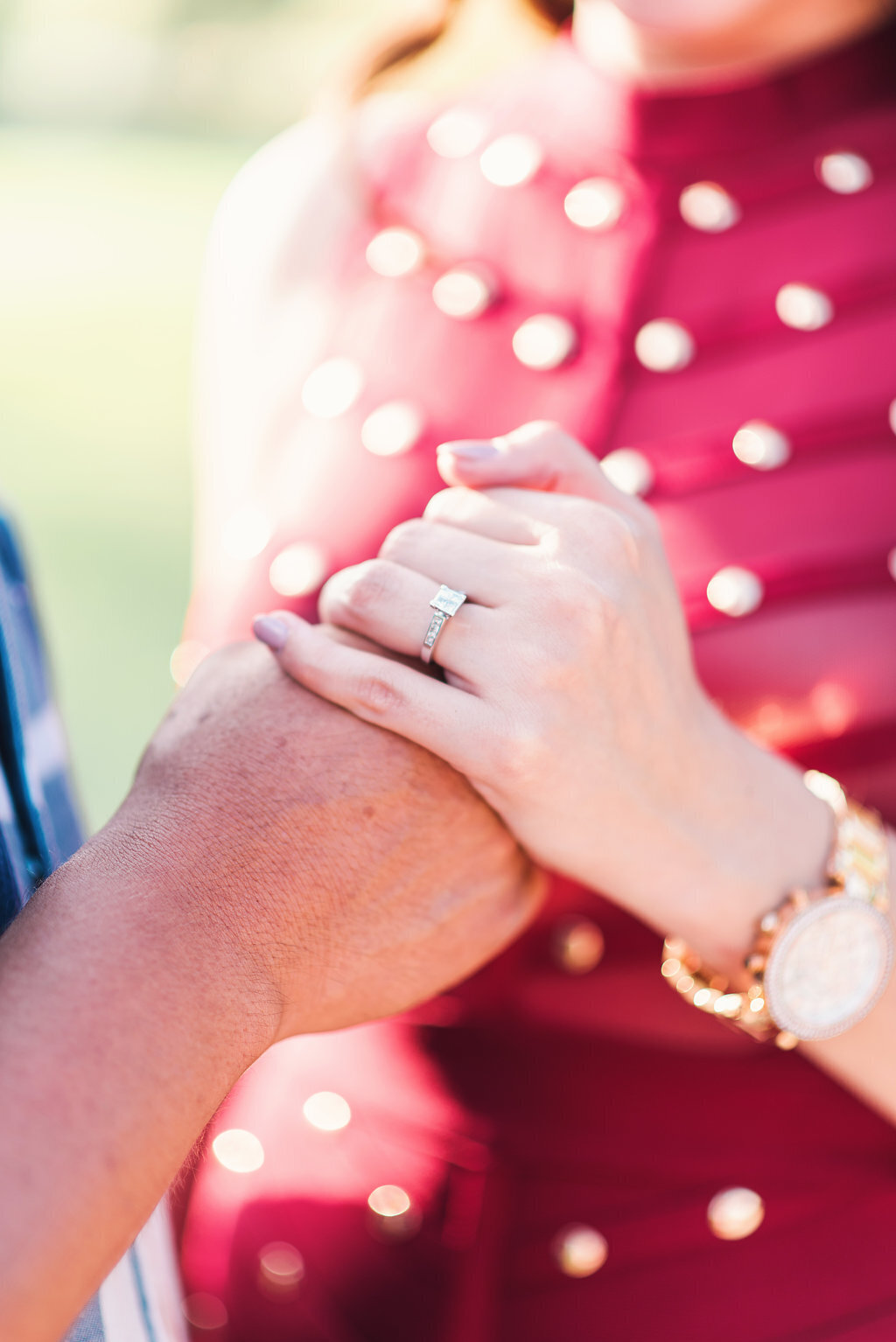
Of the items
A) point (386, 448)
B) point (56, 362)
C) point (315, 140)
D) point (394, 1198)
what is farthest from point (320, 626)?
point (56, 362)

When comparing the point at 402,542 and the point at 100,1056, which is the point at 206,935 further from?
the point at 402,542

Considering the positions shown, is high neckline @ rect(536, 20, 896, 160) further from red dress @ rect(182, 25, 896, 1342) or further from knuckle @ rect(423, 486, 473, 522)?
knuckle @ rect(423, 486, 473, 522)

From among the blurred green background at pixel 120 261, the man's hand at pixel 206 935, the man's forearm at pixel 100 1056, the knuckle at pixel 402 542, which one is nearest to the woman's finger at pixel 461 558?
the knuckle at pixel 402 542

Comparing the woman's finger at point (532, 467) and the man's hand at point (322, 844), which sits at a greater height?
the woman's finger at point (532, 467)

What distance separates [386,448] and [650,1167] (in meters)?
0.56

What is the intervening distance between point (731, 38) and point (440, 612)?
19.6 inches

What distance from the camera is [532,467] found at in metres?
0.67

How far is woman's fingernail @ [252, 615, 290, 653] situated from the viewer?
0.67 metres

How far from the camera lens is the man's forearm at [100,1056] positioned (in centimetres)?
43

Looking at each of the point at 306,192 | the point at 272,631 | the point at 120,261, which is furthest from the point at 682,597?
the point at 120,261

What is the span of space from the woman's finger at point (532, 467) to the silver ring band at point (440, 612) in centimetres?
9

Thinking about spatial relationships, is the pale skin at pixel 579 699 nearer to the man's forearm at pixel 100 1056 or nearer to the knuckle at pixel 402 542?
the knuckle at pixel 402 542

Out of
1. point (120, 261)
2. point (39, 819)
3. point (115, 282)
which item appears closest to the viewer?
point (39, 819)

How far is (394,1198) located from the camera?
828mm
